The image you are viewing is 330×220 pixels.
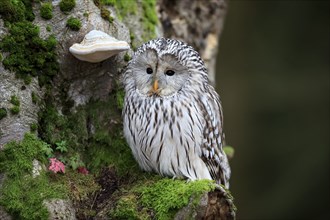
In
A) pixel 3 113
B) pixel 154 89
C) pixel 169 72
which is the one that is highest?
pixel 169 72

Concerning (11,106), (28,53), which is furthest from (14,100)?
(28,53)

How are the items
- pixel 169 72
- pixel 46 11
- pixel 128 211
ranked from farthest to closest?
pixel 46 11 → pixel 169 72 → pixel 128 211

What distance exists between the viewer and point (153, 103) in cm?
539

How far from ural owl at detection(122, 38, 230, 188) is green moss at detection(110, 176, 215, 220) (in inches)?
9.7

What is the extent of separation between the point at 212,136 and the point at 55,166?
1.22m

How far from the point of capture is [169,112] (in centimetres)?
534

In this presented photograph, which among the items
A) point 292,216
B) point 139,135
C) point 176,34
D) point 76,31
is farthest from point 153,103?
point 292,216

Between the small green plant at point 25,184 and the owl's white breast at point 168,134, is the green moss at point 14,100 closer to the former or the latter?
the small green plant at point 25,184

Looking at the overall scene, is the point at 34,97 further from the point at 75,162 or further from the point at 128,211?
the point at 128,211

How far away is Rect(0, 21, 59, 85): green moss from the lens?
17.3 ft

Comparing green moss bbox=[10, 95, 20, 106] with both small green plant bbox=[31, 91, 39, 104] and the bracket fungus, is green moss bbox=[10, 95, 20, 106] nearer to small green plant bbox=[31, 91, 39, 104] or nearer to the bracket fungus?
small green plant bbox=[31, 91, 39, 104]

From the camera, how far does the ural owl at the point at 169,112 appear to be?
5.31m

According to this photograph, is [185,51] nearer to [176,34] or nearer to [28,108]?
[28,108]

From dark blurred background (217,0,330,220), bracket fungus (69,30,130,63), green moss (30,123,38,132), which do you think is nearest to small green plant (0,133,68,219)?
green moss (30,123,38,132)
